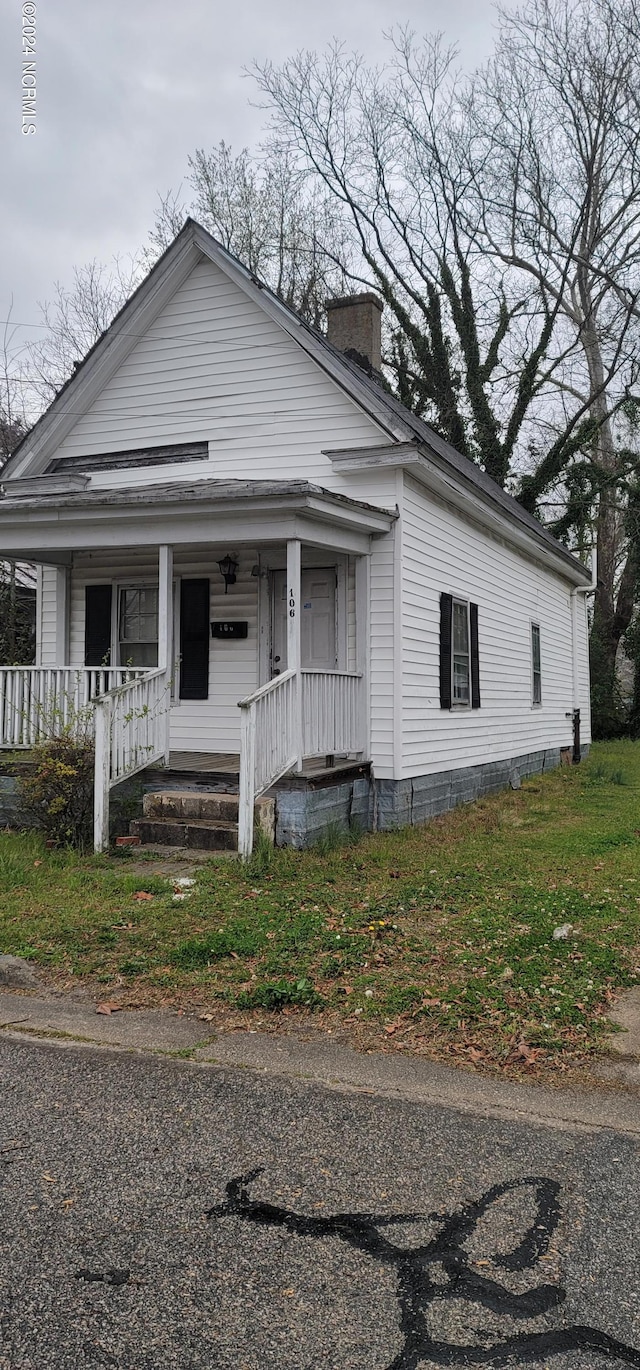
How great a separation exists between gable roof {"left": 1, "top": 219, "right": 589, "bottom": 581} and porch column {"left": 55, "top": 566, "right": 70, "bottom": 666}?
150cm

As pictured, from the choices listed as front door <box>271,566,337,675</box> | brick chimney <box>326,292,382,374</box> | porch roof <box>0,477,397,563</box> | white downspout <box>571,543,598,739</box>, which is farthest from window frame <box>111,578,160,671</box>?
white downspout <box>571,543,598,739</box>

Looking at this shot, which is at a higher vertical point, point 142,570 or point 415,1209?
point 142,570

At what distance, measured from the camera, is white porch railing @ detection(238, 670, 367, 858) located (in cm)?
754

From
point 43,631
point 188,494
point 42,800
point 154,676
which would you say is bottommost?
point 42,800

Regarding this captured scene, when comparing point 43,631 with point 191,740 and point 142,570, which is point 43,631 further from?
point 191,740

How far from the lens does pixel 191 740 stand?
11.1 metres

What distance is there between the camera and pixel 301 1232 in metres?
2.72

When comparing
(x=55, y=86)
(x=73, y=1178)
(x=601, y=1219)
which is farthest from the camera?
(x=55, y=86)

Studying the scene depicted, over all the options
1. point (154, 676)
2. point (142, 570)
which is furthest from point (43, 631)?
point (154, 676)

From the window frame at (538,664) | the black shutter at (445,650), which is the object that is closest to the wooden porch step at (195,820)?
the black shutter at (445,650)

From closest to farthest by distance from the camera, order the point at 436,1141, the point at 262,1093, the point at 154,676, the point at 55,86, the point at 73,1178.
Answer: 1. the point at 73,1178
2. the point at 436,1141
3. the point at 262,1093
4. the point at 154,676
5. the point at 55,86

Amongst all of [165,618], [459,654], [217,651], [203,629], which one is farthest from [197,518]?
[459,654]

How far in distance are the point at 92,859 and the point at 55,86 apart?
33.9 feet

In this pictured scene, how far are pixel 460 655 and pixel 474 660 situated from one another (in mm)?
479
